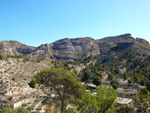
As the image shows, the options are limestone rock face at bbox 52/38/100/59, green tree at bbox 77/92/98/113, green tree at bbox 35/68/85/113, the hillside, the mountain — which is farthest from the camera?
limestone rock face at bbox 52/38/100/59

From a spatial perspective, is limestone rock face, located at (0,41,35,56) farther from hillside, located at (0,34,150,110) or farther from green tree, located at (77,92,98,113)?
green tree, located at (77,92,98,113)

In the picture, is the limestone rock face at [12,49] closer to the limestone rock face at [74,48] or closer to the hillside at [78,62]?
the hillside at [78,62]

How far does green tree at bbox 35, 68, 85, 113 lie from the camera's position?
13163 millimetres

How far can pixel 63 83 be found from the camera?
1328 centimetres

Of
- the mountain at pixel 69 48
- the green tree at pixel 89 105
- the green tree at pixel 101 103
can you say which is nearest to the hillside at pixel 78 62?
the mountain at pixel 69 48

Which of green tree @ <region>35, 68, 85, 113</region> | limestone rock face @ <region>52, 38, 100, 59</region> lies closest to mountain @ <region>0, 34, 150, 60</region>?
limestone rock face @ <region>52, 38, 100, 59</region>

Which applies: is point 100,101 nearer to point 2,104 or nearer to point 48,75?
point 48,75

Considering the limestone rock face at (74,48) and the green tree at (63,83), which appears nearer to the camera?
the green tree at (63,83)

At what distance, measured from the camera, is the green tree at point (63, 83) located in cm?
1316

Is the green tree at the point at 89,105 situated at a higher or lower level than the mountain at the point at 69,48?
lower

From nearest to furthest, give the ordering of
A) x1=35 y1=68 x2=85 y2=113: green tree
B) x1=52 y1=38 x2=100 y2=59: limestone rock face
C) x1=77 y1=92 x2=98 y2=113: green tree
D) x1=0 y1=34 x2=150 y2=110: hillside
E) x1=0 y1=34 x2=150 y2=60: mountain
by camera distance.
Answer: x1=77 y1=92 x2=98 y2=113: green tree
x1=35 y1=68 x2=85 y2=113: green tree
x1=0 y1=34 x2=150 y2=110: hillside
x1=0 y1=34 x2=150 y2=60: mountain
x1=52 y1=38 x2=100 y2=59: limestone rock face

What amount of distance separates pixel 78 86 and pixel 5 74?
92.0ft

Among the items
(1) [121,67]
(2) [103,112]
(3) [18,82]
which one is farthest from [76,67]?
(2) [103,112]

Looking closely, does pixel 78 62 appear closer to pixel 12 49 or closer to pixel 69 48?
pixel 69 48
